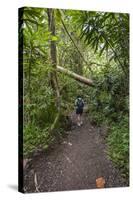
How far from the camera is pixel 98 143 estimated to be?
16.6 feet

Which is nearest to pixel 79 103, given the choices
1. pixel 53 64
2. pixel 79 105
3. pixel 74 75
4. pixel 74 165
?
pixel 79 105

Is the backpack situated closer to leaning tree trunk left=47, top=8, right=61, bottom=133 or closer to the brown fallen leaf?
leaning tree trunk left=47, top=8, right=61, bottom=133

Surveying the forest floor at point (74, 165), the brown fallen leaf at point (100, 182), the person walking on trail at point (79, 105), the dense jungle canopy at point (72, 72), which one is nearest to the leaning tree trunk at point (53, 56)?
the dense jungle canopy at point (72, 72)

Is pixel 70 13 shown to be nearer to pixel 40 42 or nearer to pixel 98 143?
pixel 40 42

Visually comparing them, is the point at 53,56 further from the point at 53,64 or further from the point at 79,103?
the point at 79,103

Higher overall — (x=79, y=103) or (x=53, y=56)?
(x=53, y=56)

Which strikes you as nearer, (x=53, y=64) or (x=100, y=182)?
(x=53, y=64)

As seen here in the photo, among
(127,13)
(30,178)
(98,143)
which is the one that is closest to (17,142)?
(30,178)

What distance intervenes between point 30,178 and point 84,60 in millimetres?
1277

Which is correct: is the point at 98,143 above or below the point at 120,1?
below

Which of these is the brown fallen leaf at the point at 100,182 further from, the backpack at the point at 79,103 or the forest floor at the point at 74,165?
the backpack at the point at 79,103

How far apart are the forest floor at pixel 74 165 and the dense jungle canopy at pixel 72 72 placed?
92mm

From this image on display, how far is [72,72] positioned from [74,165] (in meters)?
0.91

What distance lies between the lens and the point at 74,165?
491 cm
